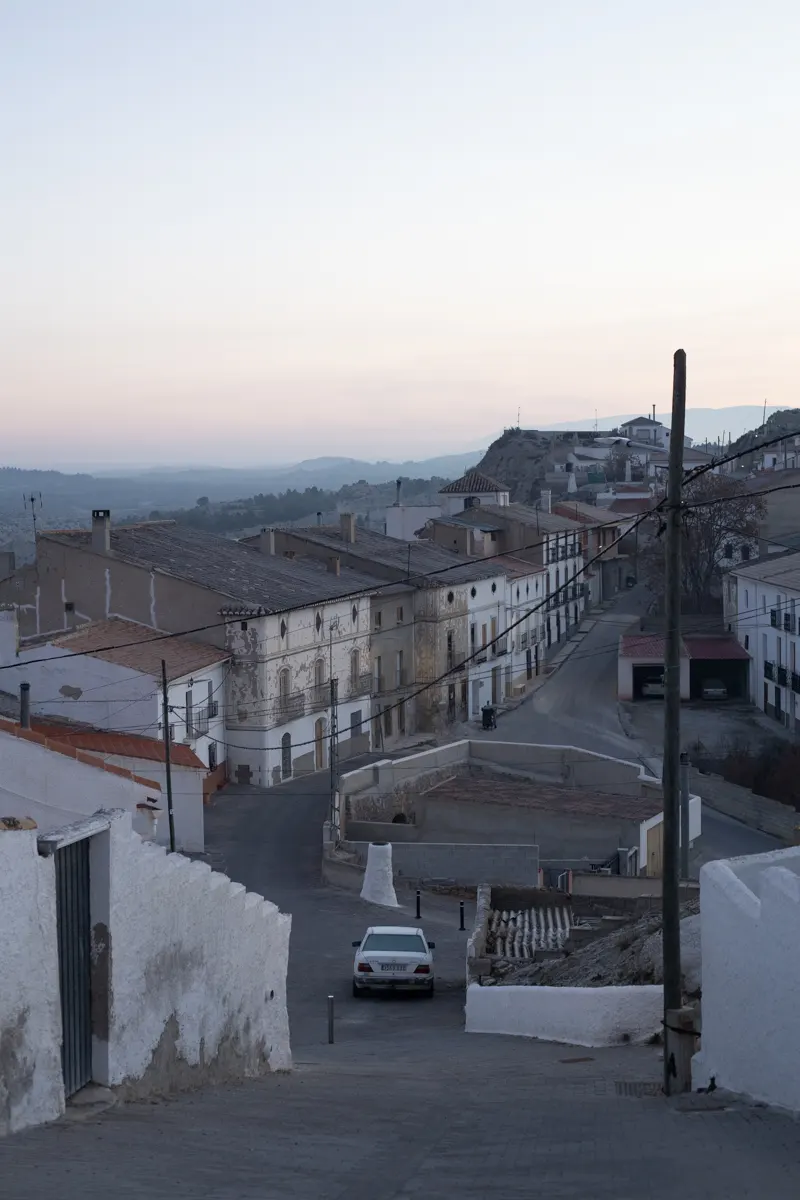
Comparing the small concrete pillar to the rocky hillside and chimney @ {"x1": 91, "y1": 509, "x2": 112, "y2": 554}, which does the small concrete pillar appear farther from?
the rocky hillside

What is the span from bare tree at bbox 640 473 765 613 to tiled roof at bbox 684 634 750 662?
10.7 metres

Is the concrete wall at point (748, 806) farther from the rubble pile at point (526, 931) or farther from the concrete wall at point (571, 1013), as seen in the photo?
the concrete wall at point (571, 1013)

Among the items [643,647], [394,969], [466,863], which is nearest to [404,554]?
[643,647]

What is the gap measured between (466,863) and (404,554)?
30.4 meters

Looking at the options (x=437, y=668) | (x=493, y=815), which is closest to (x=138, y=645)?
(x=493, y=815)

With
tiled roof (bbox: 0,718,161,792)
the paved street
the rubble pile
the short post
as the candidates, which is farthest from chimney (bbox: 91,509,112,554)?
the short post

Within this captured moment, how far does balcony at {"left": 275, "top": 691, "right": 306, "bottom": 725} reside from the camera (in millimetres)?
45594

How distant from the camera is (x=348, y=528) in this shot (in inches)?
2506

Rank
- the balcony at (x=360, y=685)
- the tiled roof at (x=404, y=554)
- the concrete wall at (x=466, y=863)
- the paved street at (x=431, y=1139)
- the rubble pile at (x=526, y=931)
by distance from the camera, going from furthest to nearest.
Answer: the tiled roof at (x=404, y=554) → the balcony at (x=360, y=685) → the concrete wall at (x=466, y=863) → the rubble pile at (x=526, y=931) → the paved street at (x=431, y=1139)

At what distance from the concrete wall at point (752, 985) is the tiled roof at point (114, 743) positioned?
23425mm

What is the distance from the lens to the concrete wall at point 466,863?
33.5m

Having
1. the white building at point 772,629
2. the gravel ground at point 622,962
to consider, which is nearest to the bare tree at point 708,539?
the white building at point 772,629

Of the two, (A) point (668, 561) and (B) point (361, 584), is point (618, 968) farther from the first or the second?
(B) point (361, 584)

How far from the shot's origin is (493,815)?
123 feet
